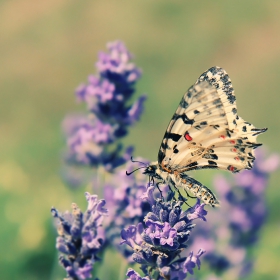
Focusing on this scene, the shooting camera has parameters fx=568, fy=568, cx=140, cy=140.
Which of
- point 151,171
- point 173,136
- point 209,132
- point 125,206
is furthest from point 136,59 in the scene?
point 151,171

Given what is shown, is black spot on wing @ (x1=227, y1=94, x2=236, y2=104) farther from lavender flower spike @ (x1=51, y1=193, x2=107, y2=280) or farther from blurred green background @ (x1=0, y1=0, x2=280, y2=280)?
blurred green background @ (x1=0, y1=0, x2=280, y2=280)

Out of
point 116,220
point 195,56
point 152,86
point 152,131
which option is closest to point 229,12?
point 195,56

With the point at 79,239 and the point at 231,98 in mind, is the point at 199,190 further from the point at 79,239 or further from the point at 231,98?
the point at 79,239

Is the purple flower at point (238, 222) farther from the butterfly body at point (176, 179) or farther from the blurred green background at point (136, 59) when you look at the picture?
the blurred green background at point (136, 59)

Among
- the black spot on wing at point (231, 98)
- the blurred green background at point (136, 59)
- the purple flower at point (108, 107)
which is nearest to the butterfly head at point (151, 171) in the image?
the black spot on wing at point (231, 98)

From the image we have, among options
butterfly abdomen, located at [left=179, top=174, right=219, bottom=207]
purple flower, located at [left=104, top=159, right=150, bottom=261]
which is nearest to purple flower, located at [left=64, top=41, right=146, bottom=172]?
purple flower, located at [left=104, top=159, right=150, bottom=261]

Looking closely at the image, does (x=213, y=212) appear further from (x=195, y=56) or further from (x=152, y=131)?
(x=195, y=56)
